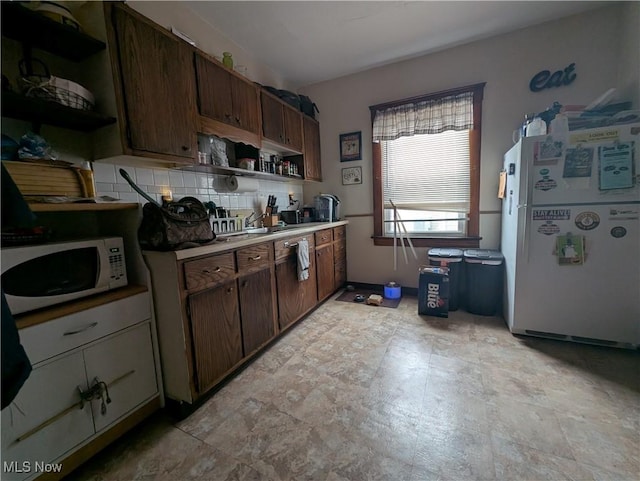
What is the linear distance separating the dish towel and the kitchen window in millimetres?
1167

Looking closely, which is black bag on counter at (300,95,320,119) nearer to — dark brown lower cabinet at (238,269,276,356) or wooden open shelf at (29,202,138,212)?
dark brown lower cabinet at (238,269,276,356)

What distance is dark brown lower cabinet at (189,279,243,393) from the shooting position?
145cm

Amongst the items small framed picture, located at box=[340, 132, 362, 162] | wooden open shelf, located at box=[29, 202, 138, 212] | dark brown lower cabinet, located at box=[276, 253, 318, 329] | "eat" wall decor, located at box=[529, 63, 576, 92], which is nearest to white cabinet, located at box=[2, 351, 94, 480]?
wooden open shelf, located at box=[29, 202, 138, 212]

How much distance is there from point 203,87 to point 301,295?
1819 millimetres

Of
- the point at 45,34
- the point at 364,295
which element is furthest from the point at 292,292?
the point at 45,34

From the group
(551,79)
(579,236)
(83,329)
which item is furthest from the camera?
(551,79)

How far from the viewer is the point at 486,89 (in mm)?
2580

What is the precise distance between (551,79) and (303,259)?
276 centimetres

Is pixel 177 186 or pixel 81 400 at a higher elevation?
pixel 177 186

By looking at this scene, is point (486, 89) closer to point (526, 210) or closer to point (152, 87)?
point (526, 210)

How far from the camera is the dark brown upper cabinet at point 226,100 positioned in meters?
1.82

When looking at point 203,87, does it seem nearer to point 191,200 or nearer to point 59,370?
point 191,200

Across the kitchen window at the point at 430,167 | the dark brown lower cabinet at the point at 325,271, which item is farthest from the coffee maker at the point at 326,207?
the kitchen window at the point at 430,167

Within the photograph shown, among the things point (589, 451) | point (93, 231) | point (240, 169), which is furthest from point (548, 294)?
point (93, 231)
